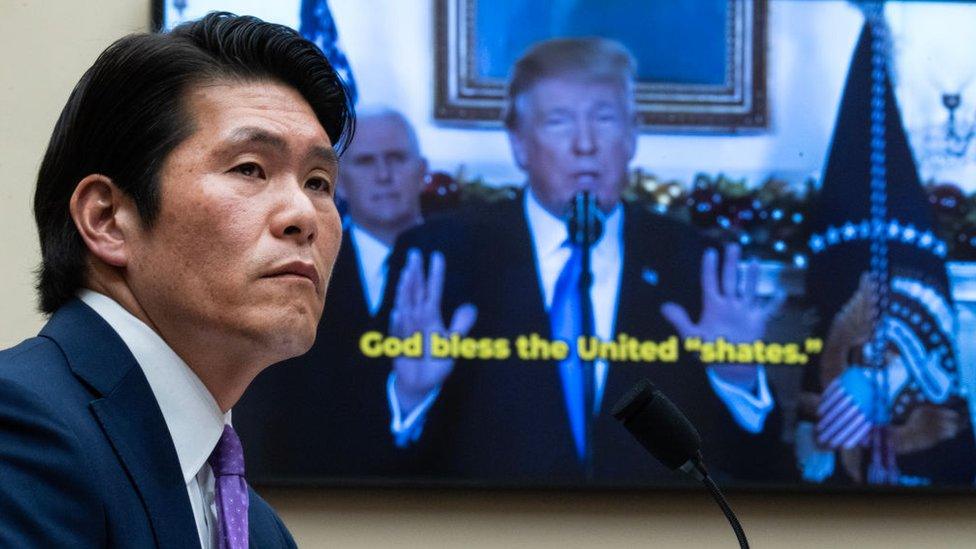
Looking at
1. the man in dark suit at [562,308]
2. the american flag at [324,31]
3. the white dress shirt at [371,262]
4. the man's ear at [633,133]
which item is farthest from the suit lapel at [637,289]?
the american flag at [324,31]

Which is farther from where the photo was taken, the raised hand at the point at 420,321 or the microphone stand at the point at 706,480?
the raised hand at the point at 420,321

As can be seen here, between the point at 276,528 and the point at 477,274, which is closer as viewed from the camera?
the point at 276,528

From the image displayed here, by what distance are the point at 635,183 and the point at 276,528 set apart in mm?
1154

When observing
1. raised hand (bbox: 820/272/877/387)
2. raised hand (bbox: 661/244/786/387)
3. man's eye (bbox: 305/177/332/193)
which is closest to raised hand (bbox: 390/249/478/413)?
raised hand (bbox: 661/244/786/387)

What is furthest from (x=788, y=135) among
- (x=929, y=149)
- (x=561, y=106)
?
(x=561, y=106)

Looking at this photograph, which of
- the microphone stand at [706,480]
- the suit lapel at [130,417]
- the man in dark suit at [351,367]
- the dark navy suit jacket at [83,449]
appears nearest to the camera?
the dark navy suit jacket at [83,449]

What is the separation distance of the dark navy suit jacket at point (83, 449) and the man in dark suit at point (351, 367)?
3.59 ft

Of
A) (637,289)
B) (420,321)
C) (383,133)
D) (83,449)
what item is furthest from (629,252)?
(83,449)

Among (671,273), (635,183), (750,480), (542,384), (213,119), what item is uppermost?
(213,119)

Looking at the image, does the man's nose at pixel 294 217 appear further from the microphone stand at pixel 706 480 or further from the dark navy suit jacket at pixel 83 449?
the microphone stand at pixel 706 480

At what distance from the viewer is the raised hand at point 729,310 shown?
8.13 feet

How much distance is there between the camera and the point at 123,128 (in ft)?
4.50

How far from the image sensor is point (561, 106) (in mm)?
2490

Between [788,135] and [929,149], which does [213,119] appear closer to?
[788,135]
